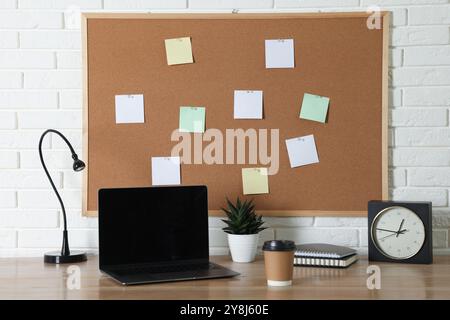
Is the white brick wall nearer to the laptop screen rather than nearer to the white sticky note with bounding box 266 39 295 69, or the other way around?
the white sticky note with bounding box 266 39 295 69

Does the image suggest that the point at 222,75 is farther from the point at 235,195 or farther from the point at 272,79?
the point at 235,195

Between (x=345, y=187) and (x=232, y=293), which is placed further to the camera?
(x=345, y=187)

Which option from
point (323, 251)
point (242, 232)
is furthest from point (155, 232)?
point (323, 251)

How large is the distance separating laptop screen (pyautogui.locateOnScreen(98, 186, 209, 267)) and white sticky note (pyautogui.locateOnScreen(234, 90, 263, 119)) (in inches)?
13.8

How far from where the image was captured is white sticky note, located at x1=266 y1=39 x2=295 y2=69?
A: 7.20 feet

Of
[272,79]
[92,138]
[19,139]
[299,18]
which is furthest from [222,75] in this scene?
[19,139]

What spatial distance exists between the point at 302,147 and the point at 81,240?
2.92ft

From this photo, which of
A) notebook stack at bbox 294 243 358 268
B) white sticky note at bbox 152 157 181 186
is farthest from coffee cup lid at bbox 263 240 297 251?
white sticky note at bbox 152 157 181 186

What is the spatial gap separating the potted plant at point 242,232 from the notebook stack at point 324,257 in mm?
165

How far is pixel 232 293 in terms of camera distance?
162cm

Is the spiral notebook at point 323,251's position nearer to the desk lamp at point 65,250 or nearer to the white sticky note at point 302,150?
the white sticky note at point 302,150

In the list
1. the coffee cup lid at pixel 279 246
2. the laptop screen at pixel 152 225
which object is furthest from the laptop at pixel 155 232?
the coffee cup lid at pixel 279 246

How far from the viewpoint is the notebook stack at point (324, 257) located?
1924mm

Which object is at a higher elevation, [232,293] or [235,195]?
[235,195]
